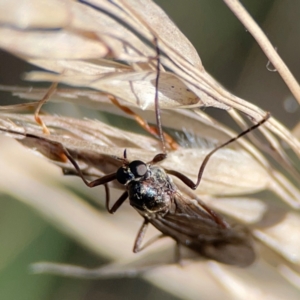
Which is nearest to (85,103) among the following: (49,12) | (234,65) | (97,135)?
(97,135)

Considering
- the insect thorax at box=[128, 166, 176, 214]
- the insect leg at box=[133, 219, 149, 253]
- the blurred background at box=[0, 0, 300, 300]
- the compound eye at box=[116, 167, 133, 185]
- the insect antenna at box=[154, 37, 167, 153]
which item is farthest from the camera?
the blurred background at box=[0, 0, 300, 300]

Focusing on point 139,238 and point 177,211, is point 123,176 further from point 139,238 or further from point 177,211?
point 139,238

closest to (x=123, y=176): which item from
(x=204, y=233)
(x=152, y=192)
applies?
(x=152, y=192)

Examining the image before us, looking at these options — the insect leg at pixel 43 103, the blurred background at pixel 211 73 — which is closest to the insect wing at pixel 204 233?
the insect leg at pixel 43 103

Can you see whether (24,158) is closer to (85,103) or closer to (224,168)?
(85,103)

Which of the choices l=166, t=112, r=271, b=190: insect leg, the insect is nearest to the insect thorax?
the insect

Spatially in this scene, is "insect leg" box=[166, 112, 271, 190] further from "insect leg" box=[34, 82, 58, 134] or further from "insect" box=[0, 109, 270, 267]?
"insect leg" box=[34, 82, 58, 134]
